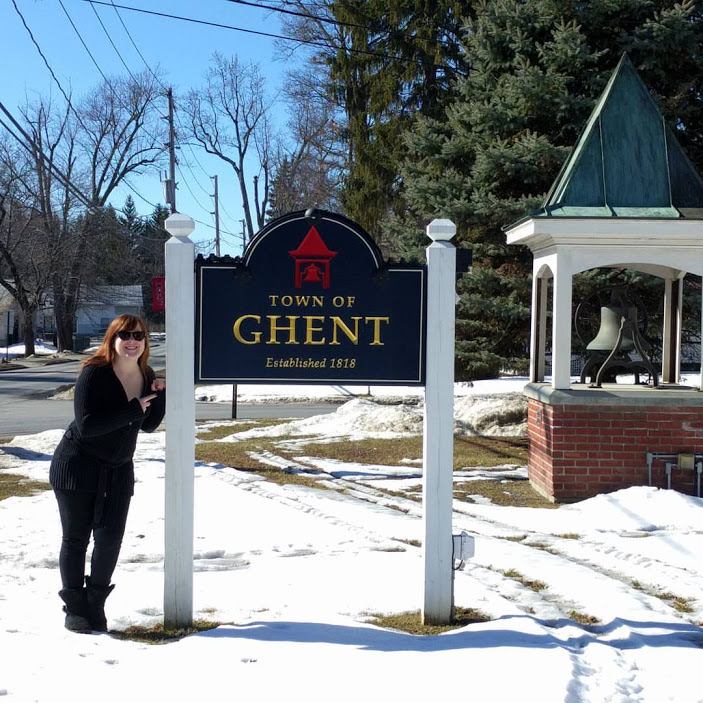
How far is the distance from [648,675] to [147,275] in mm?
73934

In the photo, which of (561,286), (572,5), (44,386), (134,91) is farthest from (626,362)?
(134,91)

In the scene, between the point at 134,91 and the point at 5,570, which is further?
the point at 134,91

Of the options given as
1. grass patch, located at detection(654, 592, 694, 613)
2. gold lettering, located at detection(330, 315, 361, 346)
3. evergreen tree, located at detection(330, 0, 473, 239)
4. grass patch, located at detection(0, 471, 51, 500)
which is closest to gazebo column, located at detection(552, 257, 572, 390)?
grass patch, located at detection(654, 592, 694, 613)

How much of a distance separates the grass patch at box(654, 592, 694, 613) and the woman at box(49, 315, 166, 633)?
10.2 ft

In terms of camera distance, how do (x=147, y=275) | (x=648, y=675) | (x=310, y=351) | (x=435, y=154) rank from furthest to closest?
(x=147, y=275)
(x=435, y=154)
(x=310, y=351)
(x=648, y=675)

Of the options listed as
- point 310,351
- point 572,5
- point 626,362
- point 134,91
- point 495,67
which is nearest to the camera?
point 310,351

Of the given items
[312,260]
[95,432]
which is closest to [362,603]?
[95,432]

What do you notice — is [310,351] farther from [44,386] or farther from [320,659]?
[44,386]

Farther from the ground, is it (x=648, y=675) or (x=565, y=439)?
(x=565, y=439)

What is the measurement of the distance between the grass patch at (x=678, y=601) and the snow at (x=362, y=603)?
0.06 ft

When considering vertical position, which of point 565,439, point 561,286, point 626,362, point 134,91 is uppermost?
point 134,91

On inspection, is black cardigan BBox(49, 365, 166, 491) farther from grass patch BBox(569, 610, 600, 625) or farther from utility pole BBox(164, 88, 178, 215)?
utility pole BBox(164, 88, 178, 215)

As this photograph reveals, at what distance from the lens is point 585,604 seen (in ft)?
15.5

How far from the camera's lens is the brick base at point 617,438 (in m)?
7.78
